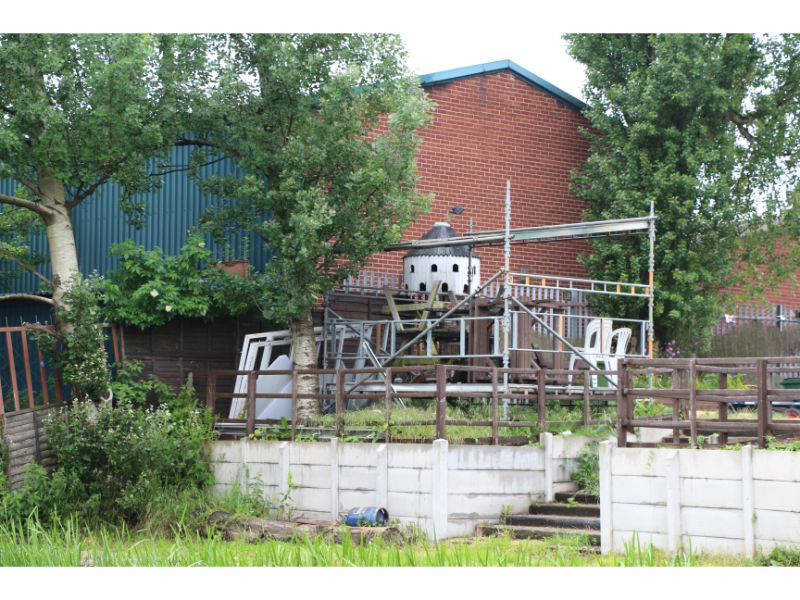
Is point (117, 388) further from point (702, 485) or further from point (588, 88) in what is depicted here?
point (588, 88)

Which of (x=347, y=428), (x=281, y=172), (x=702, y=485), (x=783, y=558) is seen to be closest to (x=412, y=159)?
(x=281, y=172)

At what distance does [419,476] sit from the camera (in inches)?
557

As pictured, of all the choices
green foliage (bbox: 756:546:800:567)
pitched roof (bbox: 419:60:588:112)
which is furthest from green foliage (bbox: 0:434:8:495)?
pitched roof (bbox: 419:60:588:112)

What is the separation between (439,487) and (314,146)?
5.55m

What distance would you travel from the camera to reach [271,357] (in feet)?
62.2

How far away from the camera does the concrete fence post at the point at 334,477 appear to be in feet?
48.3

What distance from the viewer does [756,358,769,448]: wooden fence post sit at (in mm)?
11769

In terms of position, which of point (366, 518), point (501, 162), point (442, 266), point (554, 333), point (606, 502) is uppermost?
point (501, 162)

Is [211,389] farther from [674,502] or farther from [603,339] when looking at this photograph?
[674,502]

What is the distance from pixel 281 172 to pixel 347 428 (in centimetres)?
412

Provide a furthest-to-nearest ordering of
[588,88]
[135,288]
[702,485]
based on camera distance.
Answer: [588,88]
[135,288]
[702,485]

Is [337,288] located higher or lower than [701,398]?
higher

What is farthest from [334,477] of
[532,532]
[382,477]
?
[532,532]

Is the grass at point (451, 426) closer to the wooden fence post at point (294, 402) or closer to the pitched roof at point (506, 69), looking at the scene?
the wooden fence post at point (294, 402)
